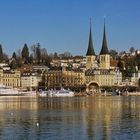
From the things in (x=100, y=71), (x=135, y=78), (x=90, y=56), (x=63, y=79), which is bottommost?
(x=63, y=79)

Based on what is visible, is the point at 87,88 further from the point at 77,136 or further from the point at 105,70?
the point at 77,136

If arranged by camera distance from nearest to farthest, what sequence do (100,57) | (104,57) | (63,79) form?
(63,79)
(104,57)
(100,57)

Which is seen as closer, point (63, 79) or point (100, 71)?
point (63, 79)

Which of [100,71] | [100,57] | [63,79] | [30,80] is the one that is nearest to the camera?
[63,79]

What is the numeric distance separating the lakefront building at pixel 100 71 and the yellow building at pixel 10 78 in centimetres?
2004

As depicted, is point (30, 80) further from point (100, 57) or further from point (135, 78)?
point (135, 78)

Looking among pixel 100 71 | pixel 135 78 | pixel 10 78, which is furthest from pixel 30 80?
pixel 135 78

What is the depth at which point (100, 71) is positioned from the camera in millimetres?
166875

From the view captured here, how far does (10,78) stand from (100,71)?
86.5 feet

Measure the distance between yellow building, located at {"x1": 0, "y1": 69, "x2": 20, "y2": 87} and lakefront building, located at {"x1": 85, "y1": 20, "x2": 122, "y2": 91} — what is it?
20.0 meters

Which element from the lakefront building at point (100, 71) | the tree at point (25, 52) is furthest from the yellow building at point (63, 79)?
the tree at point (25, 52)

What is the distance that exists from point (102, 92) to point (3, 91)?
3957 cm

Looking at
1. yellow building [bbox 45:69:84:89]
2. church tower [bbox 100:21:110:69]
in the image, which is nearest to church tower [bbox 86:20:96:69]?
church tower [bbox 100:21:110:69]

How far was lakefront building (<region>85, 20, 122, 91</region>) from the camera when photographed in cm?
16416
